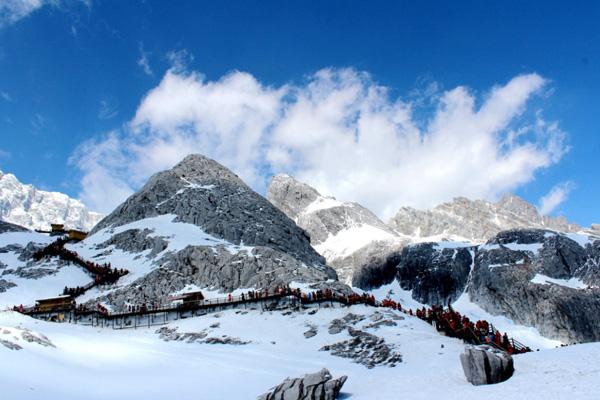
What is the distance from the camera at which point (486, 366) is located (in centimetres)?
2373

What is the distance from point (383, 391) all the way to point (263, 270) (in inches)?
1917

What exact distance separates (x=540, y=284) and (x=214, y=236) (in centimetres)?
8239

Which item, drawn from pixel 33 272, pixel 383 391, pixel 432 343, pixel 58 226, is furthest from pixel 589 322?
pixel 58 226

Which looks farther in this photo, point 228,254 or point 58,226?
point 58,226

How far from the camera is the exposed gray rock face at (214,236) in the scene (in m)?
72.3

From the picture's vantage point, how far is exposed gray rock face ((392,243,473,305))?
502 feet

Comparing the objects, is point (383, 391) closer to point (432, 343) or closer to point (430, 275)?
point (432, 343)

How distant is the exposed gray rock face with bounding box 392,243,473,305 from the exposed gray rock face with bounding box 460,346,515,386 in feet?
414

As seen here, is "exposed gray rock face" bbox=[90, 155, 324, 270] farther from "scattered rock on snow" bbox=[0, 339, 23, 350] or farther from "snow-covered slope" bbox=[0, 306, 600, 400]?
"scattered rock on snow" bbox=[0, 339, 23, 350]

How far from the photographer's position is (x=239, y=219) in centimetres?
10562

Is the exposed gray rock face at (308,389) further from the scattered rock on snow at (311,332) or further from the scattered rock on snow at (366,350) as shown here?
the scattered rock on snow at (311,332)

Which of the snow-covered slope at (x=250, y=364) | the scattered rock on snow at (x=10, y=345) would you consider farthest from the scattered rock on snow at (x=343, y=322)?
the scattered rock on snow at (x=10, y=345)

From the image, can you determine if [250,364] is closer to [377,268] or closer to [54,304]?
[54,304]

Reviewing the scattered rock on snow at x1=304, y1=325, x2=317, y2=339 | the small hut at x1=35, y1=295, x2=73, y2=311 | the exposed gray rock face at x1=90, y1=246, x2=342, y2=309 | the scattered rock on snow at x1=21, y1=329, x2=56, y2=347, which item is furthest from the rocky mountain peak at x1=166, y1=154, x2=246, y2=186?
the scattered rock on snow at x1=21, y1=329, x2=56, y2=347
